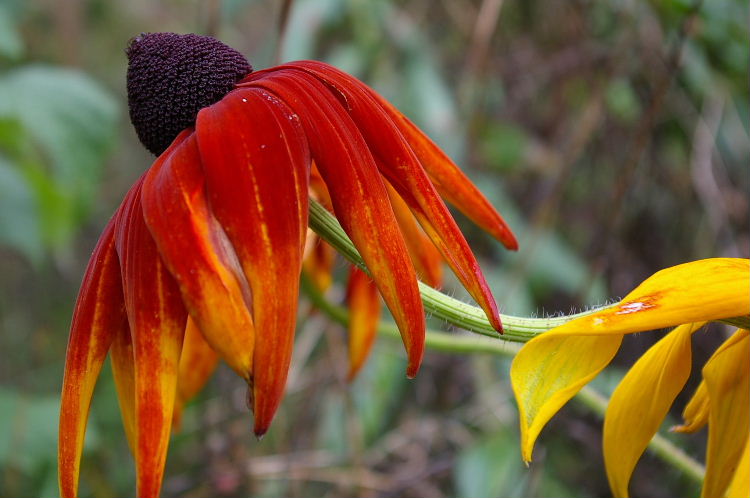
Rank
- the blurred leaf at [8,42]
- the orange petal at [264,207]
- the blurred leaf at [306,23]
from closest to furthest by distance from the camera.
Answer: the orange petal at [264,207] → the blurred leaf at [8,42] → the blurred leaf at [306,23]

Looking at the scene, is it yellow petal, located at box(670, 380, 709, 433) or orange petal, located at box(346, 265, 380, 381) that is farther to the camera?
orange petal, located at box(346, 265, 380, 381)

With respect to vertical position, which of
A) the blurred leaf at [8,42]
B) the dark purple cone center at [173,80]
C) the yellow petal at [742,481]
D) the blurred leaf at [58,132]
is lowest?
the blurred leaf at [58,132]

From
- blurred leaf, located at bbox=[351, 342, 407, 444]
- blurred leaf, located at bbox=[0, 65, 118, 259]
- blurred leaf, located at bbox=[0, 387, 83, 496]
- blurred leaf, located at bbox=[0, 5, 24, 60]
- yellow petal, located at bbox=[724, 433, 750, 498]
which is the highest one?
yellow petal, located at bbox=[724, 433, 750, 498]

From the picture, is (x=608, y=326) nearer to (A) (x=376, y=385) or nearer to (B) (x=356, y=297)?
(B) (x=356, y=297)

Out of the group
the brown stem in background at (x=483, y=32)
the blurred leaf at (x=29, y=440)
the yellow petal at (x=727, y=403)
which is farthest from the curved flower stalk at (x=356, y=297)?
the brown stem in background at (x=483, y=32)

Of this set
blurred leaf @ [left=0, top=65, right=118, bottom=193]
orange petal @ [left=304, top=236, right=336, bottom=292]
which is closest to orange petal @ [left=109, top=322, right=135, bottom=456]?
orange petal @ [left=304, top=236, right=336, bottom=292]

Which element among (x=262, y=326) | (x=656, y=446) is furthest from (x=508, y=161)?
(x=262, y=326)

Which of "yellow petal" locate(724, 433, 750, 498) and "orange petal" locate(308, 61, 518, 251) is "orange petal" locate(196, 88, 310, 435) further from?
"yellow petal" locate(724, 433, 750, 498)

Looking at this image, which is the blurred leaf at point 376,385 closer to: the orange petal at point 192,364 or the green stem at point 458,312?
the orange petal at point 192,364

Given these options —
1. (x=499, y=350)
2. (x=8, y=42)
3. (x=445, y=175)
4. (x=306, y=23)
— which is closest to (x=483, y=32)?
(x=306, y=23)
